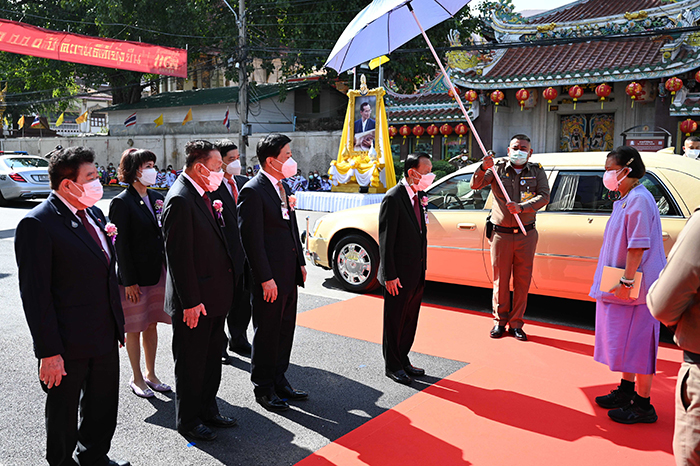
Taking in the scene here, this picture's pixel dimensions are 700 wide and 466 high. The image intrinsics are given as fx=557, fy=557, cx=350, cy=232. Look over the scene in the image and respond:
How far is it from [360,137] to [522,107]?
6019 mm

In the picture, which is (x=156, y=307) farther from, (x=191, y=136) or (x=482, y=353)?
(x=191, y=136)

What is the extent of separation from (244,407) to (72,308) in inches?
64.1

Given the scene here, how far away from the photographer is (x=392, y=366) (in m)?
4.51

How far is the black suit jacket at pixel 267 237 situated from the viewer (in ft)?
12.4

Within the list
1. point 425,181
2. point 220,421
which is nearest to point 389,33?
point 425,181

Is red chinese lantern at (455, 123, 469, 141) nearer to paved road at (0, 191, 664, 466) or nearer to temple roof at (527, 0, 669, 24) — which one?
temple roof at (527, 0, 669, 24)

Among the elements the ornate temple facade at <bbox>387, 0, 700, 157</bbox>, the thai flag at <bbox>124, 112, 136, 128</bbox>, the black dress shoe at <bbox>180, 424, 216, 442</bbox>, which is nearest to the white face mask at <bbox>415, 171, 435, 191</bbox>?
the black dress shoe at <bbox>180, 424, 216, 442</bbox>

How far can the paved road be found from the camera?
3.35 metres

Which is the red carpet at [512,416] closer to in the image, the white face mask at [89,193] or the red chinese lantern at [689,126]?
the white face mask at [89,193]

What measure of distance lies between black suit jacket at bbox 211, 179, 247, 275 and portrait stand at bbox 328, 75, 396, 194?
13.9 m

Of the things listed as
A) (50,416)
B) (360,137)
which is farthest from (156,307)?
(360,137)

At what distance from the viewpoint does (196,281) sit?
3.30 metres

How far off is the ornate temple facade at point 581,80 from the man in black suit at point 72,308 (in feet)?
46.0

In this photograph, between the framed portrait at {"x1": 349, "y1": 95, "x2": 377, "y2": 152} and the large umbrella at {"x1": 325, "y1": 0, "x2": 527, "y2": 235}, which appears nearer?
the large umbrella at {"x1": 325, "y1": 0, "x2": 527, "y2": 235}
